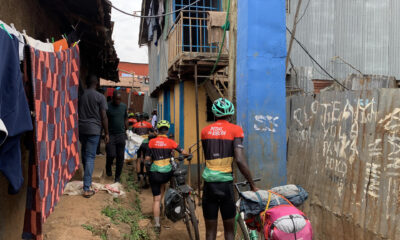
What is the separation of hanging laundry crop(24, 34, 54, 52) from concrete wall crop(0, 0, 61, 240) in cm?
48

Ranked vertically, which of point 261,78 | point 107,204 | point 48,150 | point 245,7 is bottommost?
point 107,204

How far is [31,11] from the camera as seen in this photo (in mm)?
4027

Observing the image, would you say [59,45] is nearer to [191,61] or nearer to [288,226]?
[288,226]

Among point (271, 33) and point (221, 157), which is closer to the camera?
point (221, 157)

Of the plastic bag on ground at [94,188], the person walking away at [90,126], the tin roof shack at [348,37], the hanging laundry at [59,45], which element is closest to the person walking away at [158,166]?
the plastic bag on ground at [94,188]

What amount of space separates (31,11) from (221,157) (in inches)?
128

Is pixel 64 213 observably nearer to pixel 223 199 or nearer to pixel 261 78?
pixel 223 199

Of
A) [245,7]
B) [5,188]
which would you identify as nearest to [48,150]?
[5,188]

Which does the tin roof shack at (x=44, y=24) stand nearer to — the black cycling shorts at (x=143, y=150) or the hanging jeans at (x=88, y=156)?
the hanging jeans at (x=88, y=156)

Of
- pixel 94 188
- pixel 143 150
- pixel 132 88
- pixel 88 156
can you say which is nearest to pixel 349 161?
pixel 88 156

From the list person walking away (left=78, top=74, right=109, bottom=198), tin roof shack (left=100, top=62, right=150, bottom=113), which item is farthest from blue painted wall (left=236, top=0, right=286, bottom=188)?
tin roof shack (left=100, top=62, right=150, bottom=113)

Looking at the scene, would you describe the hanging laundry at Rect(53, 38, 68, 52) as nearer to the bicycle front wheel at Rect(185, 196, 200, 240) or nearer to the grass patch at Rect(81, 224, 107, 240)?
the grass patch at Rect(81, 224, 107, 240)

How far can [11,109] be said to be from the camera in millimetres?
2148

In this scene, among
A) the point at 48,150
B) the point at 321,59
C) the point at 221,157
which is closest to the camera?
the point at 48,150
